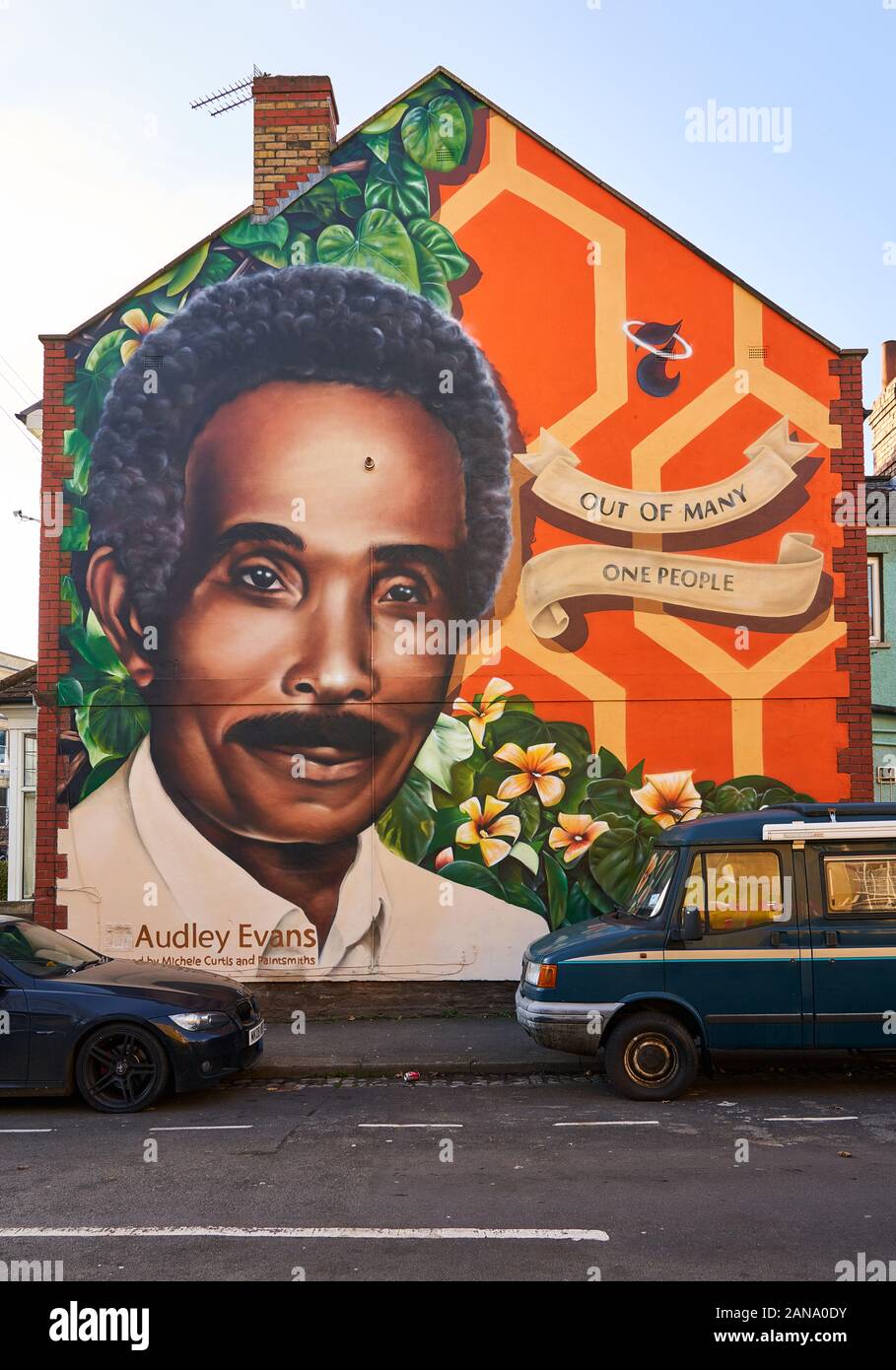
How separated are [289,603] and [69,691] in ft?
8.51

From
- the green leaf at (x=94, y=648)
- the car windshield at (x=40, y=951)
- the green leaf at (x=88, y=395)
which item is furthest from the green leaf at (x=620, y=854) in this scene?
the green leaf at (x=88, y=395)

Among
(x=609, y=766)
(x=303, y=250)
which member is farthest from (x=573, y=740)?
(x=303, y=250)

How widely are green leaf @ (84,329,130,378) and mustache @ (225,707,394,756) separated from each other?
4.37 metres

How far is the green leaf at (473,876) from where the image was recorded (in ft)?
41.0

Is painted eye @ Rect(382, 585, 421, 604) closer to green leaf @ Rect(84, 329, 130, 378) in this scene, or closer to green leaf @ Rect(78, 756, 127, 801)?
green leaf @ Rect(78, 756, 127, 801)

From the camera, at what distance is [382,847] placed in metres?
12.5

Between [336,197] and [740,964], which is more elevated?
[336,197]

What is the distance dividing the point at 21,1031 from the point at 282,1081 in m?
2.23

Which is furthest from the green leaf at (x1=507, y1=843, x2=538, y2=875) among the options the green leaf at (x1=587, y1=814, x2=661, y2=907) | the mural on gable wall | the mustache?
the mustache

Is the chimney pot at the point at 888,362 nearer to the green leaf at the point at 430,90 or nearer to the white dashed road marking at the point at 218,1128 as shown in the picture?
the green leaf at the point at 430,90

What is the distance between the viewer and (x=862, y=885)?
29.7 ft

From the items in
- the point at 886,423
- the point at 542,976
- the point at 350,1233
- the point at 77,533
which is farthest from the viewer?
the point at 886,423

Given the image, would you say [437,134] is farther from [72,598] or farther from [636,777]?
[636,777]

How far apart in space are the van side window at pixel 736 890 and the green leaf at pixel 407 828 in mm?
4020
